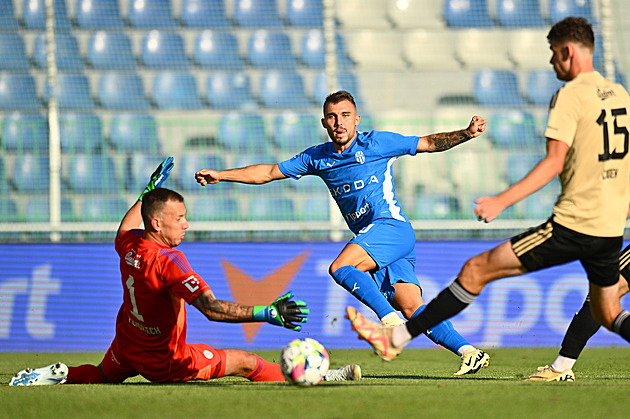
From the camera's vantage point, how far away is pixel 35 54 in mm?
12336

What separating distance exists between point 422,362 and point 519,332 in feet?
7.77

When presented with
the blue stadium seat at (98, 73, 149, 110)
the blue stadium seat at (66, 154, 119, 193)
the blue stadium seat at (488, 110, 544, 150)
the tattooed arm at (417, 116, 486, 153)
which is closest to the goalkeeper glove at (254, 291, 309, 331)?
the tattooed arm at (417, 116, 486, 153)

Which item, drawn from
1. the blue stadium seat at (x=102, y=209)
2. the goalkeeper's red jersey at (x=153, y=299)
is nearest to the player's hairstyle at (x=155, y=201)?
the goalkeeper's red jersey at (x=153, y=299)

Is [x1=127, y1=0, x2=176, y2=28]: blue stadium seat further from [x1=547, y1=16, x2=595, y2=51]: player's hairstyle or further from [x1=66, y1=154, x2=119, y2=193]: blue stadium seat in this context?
[x1=547, y1=16, x2=595, y2=51]: player's hairstyle

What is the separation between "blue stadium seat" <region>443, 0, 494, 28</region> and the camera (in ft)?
40.8

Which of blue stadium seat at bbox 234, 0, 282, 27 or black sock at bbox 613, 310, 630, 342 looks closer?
black sock at bbox 613, 310, 630, 342

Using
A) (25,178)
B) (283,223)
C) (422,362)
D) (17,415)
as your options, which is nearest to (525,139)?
(283,223)

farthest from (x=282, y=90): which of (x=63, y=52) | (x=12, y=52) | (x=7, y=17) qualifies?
(x=7, y=17)

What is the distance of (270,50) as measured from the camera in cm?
1230

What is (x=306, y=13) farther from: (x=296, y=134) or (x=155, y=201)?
(x=155, y=201)

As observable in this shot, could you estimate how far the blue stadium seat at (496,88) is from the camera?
11945 mm

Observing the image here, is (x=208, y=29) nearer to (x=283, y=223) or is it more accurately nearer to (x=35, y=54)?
(x=35, y=54)

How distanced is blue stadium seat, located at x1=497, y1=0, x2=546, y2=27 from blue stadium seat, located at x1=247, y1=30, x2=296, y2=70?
3.07 metres

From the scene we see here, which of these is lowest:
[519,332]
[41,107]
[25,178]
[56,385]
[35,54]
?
[519,332]
